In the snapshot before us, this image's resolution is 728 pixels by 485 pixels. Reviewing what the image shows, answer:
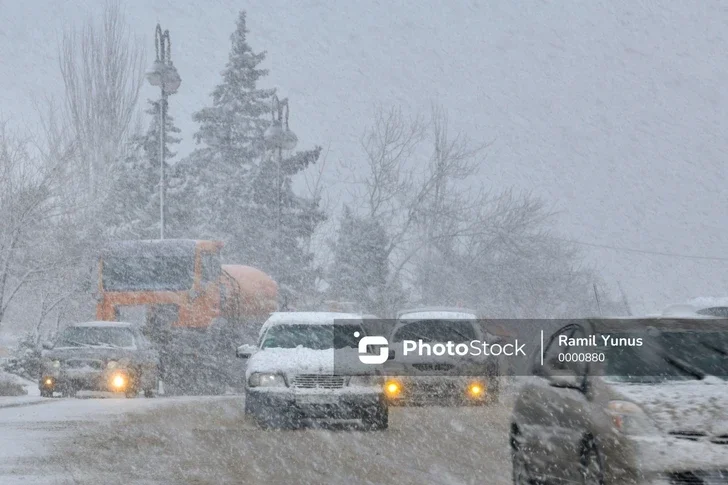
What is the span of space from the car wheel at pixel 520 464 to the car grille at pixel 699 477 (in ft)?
6.57

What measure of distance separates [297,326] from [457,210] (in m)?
43.7

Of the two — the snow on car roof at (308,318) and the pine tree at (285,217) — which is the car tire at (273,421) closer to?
the snow on car roof at (308,318)

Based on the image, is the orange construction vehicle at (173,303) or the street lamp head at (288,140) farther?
the street lamp head at (288,140)

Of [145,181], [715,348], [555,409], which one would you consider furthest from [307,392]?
[145,181]

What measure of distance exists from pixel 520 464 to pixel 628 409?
6.48 ft

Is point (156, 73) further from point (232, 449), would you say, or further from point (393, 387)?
point (232, 449)

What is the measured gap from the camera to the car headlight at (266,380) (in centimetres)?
1727

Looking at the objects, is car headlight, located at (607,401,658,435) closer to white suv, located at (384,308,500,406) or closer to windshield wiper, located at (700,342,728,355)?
windshield wiper, located at (700,342,728,355)

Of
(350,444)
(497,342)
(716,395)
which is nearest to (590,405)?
(716,395)

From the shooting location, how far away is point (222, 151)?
70.6m

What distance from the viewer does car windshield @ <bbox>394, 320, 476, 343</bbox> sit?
72.9 ft

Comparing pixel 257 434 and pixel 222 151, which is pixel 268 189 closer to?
pixel 222 151

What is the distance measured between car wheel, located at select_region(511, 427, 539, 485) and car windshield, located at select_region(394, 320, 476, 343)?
1174 centimetres

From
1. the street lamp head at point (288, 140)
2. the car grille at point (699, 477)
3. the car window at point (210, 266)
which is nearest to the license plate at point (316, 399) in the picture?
the car grille at point (699, 477)
